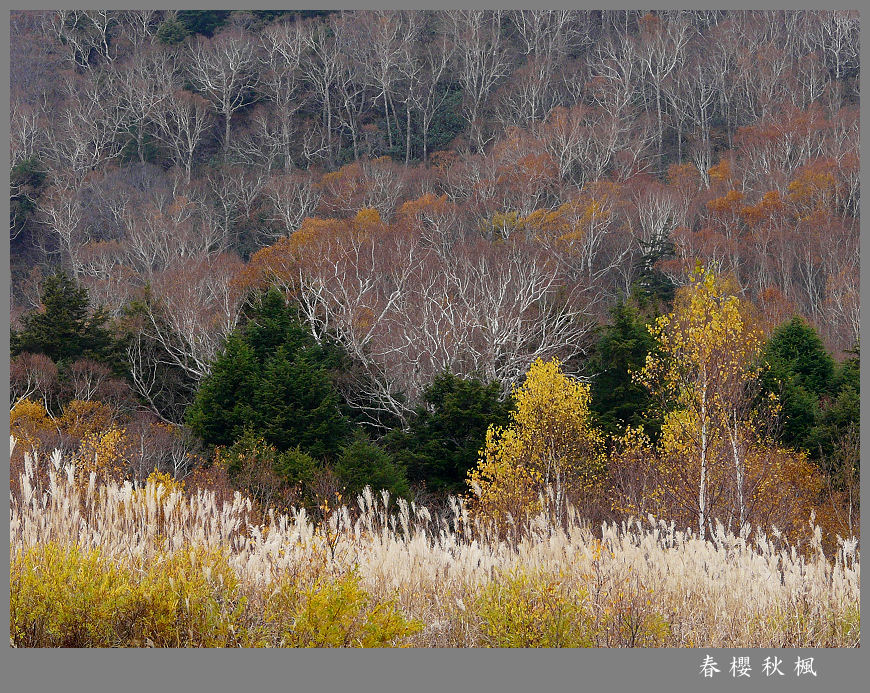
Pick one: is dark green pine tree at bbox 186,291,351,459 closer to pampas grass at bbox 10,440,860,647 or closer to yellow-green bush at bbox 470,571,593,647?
pampas grass at bbox 10,440,860,647

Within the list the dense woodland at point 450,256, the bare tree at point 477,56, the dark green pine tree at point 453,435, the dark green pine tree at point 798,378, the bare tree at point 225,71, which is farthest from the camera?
the bare tree at point 477,56

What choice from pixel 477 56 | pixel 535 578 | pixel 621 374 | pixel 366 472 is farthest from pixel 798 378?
pixel 477 56

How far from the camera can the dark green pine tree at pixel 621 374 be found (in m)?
25.4

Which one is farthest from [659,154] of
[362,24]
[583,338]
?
[583,338]

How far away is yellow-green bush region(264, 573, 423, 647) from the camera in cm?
502

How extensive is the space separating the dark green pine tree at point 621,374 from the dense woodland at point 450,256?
5.2 inches

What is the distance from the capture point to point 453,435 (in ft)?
79.0

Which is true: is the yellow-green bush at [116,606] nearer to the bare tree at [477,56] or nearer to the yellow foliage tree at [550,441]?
the yellow foliage tree at [550,441]

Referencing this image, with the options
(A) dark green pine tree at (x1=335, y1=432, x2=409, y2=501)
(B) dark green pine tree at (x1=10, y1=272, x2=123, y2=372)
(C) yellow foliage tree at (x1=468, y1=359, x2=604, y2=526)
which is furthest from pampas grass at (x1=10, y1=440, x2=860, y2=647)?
(B) dark green pine tree at (x1=10, y1=272, x2=123, y2=372)

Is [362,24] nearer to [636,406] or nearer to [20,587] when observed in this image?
[636,406]

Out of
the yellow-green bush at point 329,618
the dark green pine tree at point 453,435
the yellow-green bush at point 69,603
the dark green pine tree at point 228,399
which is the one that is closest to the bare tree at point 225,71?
the dark green pine tree at point 228,399

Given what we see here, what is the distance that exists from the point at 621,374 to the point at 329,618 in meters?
23.3

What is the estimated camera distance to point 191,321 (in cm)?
3306

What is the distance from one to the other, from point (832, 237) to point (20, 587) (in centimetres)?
4219
